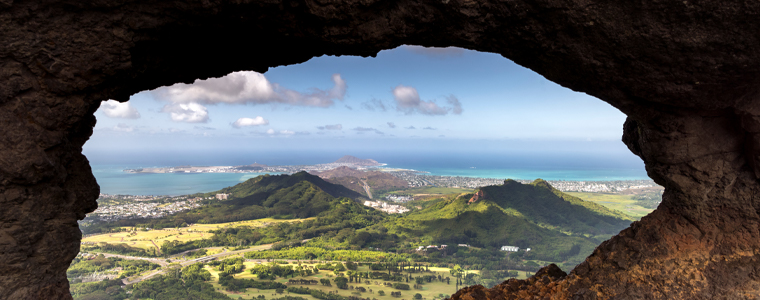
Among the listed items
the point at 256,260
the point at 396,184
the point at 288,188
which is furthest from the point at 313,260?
the point at 396,184

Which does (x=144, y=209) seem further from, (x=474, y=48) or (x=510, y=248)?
(x=474, y=48)

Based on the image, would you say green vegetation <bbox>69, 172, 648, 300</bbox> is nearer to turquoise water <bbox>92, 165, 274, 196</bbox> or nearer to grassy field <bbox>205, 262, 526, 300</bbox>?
grassy field <bbox>205, 262, 526, 300</bbox>

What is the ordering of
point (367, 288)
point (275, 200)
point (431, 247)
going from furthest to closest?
point (275, 200)
point (431, 247)
point (367, 288)

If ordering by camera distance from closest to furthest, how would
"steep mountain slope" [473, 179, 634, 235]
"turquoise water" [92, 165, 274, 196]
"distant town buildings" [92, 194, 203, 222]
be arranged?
"steep mountain slope" [473, 179, 634, 235], "distant town buildings" [92, 194, 203, 222], "turquoise water" [92, 165, 274, 196]

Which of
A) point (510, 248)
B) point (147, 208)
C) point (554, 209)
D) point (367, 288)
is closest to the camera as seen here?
point (367, 288)

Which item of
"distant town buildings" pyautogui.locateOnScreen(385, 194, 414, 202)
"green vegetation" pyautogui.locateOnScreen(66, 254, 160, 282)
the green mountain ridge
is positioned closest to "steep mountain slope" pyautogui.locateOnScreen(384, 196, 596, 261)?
the green mountain ridge

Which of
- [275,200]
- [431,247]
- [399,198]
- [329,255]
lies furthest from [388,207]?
[329,255]
